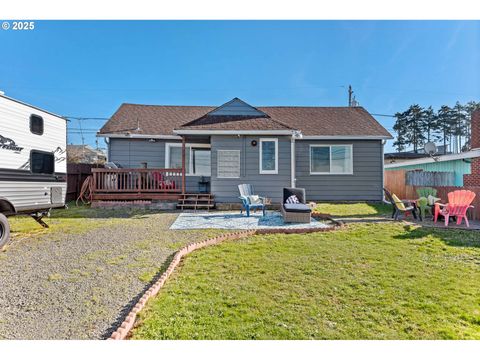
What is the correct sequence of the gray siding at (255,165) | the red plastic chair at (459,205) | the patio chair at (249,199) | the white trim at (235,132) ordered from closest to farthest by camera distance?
the red plastic chair at (459,205), the patio chair at (249,199), the white trim at (235,132), the gray siding at (255,165)

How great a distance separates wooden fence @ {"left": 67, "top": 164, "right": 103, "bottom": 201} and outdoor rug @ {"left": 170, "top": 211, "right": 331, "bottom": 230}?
21.3 ft

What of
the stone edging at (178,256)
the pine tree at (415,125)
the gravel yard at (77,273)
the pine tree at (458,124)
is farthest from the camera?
the pine tree at (415,125)

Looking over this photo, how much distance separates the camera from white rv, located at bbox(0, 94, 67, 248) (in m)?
5.04

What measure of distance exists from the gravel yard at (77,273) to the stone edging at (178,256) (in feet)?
0.56

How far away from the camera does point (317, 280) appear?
3.32 metres

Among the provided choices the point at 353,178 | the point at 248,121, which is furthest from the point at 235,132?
the point at 353,178

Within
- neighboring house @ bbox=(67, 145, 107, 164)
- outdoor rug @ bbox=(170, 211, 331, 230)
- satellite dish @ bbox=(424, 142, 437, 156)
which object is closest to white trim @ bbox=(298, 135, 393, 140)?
satellite dish @ bbox=(424, 142, 437, 156)

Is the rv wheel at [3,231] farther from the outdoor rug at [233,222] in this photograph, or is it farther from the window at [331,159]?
the window at [331,159]

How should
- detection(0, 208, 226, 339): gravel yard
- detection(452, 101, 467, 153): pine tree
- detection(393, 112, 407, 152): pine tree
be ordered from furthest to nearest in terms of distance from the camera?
1. detection(393, 112, 407, 152): pine tree
2. detection(452, 101, 467, 153): pine tree
3. detection(0, 208, 226, 339): gravel yard

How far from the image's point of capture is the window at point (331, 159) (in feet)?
36.9

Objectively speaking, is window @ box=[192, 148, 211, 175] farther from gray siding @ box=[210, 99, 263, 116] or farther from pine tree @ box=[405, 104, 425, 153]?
pine tree @ box=[405, 104, 425, 153]

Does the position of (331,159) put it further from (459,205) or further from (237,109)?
(459,205)

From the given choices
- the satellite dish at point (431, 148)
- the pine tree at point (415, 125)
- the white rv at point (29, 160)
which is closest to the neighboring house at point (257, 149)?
the satellite dish at point (431, 148)
